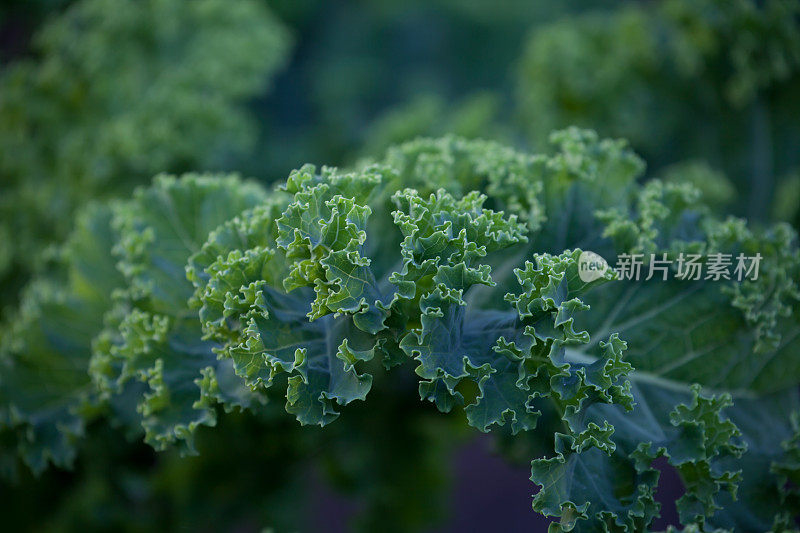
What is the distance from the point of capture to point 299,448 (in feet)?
14.1

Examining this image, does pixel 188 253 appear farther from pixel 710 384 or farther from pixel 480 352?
pixel 710 384

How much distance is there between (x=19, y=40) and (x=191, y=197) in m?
3.55

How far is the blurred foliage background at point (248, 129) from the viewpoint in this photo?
418 cm

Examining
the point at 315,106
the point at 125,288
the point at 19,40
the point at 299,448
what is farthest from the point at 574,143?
the point at 19,40
